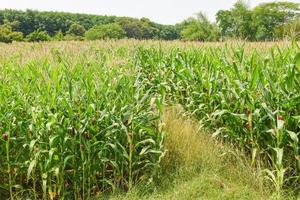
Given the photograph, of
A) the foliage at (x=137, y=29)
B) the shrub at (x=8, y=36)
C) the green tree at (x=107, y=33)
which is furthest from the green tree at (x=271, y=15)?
the shrub at (x=8, y=36)

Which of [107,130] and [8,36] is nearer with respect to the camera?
[107,130]

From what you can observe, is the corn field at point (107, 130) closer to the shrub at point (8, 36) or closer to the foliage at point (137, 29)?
the foliage at point (137, 29)

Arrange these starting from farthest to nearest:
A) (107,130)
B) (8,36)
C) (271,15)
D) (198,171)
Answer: (271,15) → (8,36) → (198,171) → (107,130)

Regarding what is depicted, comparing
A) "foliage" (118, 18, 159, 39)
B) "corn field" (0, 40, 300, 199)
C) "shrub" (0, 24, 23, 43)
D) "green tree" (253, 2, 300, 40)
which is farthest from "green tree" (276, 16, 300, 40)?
"green tree" (253, 2, 300, 40)

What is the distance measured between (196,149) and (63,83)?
1.56 m

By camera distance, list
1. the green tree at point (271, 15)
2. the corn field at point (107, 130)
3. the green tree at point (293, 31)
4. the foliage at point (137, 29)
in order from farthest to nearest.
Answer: the green tree at point (271, 15)
the foliage at point (137, 29)
the green tree at point (293, 31)
the corn field at point (107, 130)

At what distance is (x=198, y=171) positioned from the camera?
3.82 m

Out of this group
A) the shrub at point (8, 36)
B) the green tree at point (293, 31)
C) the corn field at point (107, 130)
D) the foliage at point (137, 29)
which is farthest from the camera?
the foliage at point (137, 29)

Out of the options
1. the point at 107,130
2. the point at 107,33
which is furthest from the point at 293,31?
the point at 107,33

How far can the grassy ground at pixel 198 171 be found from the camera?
341 centimetres

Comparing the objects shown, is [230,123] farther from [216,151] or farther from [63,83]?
[63,83]

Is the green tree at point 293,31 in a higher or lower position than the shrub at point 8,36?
higher

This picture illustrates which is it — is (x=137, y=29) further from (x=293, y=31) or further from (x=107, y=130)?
(x=107, y=130)

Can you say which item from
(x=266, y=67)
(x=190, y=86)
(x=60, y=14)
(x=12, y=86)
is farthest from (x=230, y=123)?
(x=60, y=14)
